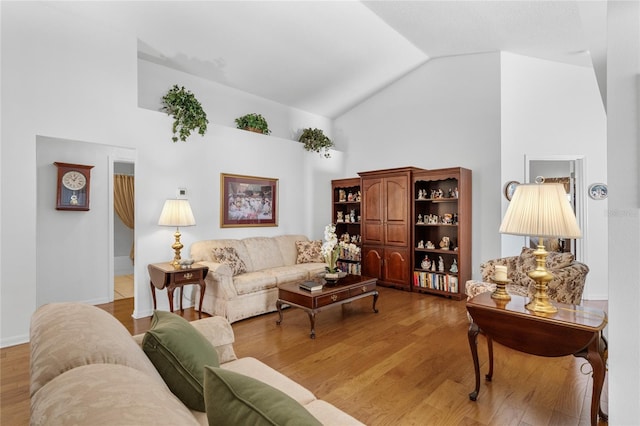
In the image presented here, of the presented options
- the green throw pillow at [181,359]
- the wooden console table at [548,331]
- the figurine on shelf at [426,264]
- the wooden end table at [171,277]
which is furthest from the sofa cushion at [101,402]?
the figurine on shelf at [426,264]

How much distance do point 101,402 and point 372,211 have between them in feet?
17.5

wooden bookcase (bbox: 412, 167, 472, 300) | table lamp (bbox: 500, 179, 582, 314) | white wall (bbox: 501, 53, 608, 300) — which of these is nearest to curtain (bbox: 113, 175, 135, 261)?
wooden bookcase (bbox: 412, 167, 472, 300)

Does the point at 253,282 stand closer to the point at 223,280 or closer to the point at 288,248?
the point at 223,280

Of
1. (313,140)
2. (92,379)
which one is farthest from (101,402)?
(313,140)

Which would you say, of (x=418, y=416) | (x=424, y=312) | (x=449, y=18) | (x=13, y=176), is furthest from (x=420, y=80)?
(x=13, y=176)

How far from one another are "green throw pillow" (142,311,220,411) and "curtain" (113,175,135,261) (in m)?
5.78

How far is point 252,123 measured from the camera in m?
5.26

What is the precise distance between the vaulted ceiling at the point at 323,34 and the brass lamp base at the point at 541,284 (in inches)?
88.7

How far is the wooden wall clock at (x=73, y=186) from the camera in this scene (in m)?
4.18

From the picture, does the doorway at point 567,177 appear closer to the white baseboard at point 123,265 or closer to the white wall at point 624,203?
the white wall at point 624,203

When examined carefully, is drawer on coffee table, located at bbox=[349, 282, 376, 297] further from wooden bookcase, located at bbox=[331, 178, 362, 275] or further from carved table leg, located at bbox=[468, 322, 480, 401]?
wooden bookcase, located at bbox=[331, 178, 362, 275]

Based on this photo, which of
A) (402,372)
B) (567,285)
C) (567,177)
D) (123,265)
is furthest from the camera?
(123,265)

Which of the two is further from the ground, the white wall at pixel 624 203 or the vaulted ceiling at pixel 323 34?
the vaulted ceiling at pixel 323 34

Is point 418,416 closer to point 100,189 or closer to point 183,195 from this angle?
point 183,195
